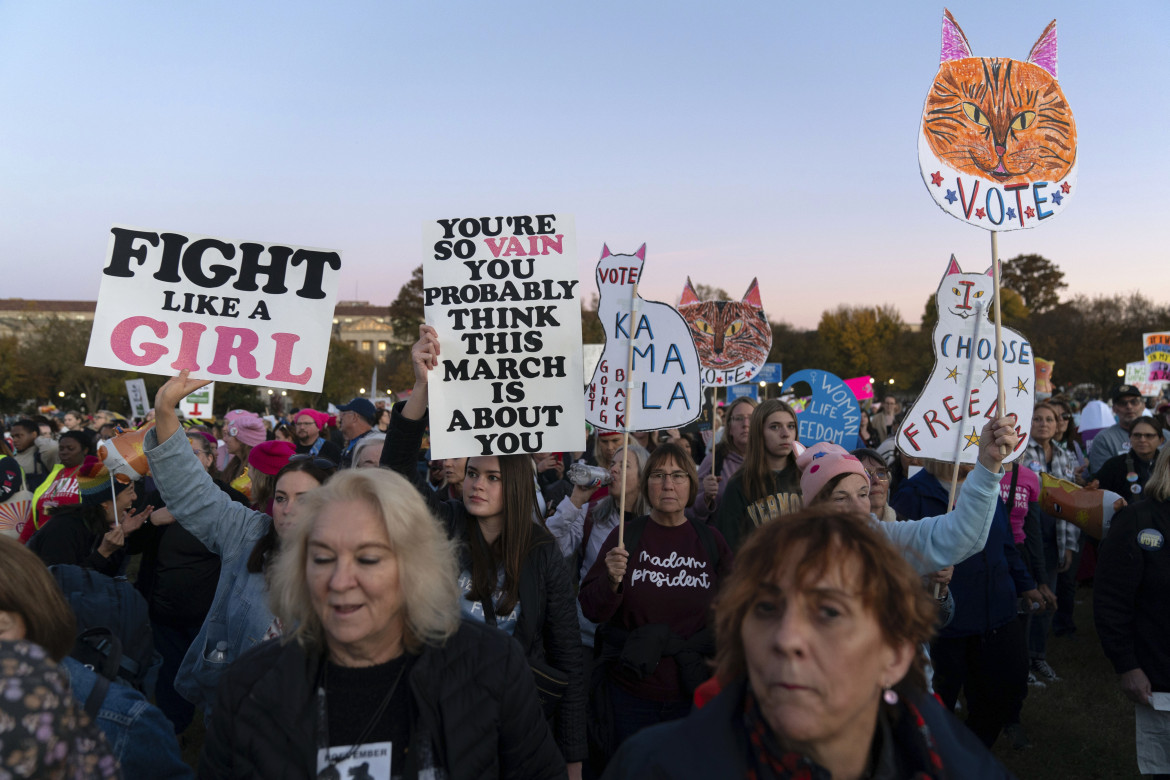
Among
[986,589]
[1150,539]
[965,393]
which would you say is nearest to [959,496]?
Result: [965,393]

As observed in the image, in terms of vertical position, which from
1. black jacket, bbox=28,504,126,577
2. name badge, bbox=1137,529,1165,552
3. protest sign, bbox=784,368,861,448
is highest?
protest sign, bbox=784,368,861,448

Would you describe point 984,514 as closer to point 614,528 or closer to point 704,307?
point 614,528

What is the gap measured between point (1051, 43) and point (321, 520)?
14.2 ft

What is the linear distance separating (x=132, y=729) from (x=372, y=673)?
0.68 m

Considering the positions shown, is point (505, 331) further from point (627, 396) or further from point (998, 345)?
point (998, 345)

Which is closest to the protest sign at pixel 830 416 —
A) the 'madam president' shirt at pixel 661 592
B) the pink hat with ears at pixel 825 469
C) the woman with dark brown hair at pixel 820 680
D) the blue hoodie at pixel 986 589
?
the blue hoodie at pixel 986 589

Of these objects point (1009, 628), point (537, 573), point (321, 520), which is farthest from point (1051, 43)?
point (321, 520)

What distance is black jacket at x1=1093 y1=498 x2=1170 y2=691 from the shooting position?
12.7 ft

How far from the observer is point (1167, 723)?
150 inches

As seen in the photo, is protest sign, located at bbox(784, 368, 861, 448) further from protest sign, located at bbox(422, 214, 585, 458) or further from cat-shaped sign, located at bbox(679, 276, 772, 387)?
protest sign, located at bbox(422, 214, 585, 458)

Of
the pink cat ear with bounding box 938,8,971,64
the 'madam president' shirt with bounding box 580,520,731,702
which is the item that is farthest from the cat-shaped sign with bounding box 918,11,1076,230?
the 'madam president' shirt with bounding box 580,520,731,702

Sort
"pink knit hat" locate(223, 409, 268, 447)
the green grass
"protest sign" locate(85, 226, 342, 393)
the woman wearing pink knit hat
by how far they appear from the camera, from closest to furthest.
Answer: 1. the woman wearing pink knit hat
2. "protest sign" locate(85, 226, 342, 393)
3. the green grass
4. "pink knit hat" locate(223, 409, 268, 447)

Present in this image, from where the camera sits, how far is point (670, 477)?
4.39 meters

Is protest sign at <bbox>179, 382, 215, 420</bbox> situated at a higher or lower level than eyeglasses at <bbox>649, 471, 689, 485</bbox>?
higher
